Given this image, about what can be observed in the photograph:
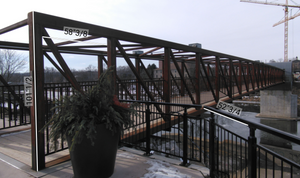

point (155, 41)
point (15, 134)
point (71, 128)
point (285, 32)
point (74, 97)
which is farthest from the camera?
point (285, 32)

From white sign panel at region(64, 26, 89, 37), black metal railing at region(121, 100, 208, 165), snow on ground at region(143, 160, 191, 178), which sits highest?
white sign panel at region(64, 26, 89, 37)

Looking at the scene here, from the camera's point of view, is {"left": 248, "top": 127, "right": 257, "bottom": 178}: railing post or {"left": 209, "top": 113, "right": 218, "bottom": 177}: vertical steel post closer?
{"left": 248, "top": 127, "right": 257, "bottom": 178}: railing post

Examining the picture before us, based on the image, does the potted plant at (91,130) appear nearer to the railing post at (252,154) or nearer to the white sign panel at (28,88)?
the white sign panel at (28,88)

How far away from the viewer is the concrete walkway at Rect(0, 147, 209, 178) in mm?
3145

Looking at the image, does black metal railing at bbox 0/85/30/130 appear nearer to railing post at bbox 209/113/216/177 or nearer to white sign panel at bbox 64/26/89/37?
white sign panel at bbox 64/26/89/37

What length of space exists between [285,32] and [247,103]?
82.4m

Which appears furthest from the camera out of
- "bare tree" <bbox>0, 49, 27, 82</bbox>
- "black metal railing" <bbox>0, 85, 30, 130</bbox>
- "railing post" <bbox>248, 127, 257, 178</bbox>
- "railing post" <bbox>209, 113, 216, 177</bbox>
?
"bare tree" <bbox>0, 49, 27, 82</bbox>

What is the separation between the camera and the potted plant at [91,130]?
8.95 ft

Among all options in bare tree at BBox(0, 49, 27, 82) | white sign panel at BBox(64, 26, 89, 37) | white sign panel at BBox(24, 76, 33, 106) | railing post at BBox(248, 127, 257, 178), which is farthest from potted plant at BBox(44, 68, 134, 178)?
bare tree at BBox(0, 49, 27, 82)

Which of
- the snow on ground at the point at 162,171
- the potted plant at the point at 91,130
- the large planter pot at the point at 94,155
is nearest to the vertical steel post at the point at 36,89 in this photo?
the potted plant at the point at 91,130

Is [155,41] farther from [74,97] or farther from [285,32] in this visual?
[285,32]

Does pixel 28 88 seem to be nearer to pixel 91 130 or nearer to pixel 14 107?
pixel 91 130

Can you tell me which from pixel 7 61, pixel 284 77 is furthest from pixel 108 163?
pixel 284 77

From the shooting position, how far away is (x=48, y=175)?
3.12 metres
